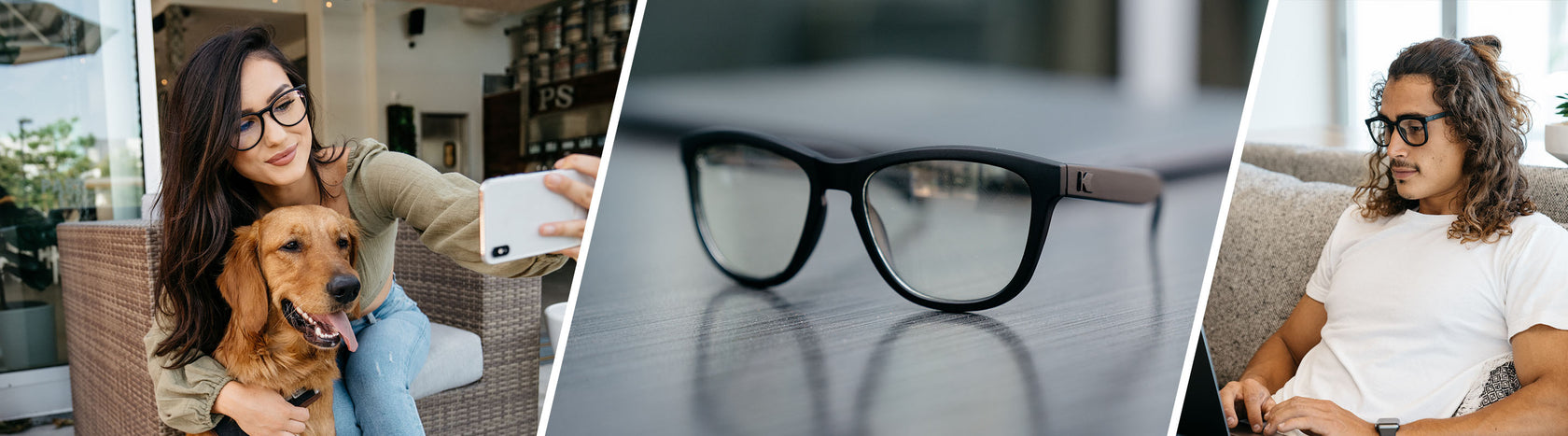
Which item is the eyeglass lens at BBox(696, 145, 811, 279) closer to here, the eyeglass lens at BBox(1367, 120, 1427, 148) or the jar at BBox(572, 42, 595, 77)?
the jar at BBox(572, 42, 595, 77)

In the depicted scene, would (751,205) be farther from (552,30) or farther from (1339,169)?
(1339,169)

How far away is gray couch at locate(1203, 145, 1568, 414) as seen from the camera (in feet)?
2.04

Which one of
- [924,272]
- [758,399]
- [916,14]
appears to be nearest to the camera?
[758,399]

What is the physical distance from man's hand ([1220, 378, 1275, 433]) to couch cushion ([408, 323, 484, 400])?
22.4 inches

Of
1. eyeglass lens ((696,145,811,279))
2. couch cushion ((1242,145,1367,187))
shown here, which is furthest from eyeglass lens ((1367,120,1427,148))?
Answer: eyeglass lens ((696,145,811,279))

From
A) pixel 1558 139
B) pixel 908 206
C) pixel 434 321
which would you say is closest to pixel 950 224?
pixel 908 206

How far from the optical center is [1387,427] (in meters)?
0.43

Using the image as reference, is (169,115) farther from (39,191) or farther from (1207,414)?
(39,191)

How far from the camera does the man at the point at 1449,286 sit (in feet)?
1.43

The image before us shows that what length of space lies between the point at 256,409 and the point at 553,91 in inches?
10.2

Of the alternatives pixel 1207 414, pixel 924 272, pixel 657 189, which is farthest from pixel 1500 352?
pixel 657 189

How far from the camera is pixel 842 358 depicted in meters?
0.25

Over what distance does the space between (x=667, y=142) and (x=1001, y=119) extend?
0.26 metres

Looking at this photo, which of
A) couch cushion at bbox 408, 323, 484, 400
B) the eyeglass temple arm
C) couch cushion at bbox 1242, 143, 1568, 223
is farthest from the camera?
couch cushion at bbox 408, 323, 484, 400
